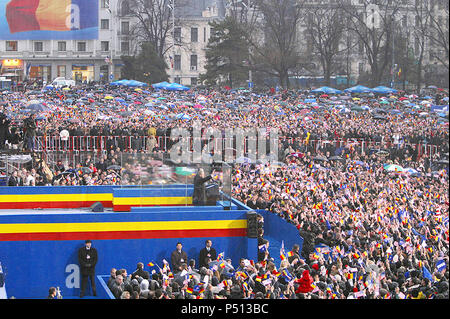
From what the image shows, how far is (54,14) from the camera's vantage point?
94.4m

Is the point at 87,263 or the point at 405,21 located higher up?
the point at 405,21

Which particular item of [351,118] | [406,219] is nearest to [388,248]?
[406,219]

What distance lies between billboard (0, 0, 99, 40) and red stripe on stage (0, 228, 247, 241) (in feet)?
264

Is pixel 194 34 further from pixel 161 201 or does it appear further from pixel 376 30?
pixel 161 201

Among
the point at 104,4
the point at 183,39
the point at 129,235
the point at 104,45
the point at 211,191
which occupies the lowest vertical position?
the point at 129,235

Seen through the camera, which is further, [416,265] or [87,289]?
[87,289]

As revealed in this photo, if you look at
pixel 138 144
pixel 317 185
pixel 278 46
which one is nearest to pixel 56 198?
pixel 317 185

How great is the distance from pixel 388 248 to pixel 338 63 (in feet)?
294

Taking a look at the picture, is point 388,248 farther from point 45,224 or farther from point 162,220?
point 45,224

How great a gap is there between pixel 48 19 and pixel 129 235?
82.2 m

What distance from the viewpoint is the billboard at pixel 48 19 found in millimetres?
94000

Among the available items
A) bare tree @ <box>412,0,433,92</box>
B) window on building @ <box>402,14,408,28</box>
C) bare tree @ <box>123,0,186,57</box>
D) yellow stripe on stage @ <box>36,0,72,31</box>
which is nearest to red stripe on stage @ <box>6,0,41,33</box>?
yellow stripe on stage @ <box>36,0,72,31</box>

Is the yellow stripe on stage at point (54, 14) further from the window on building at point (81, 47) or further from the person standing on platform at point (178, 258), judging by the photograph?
the person standing on platform at point (178, 258)

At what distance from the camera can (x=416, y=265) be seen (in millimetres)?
15500
